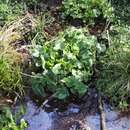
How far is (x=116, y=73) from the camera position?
15.9ft

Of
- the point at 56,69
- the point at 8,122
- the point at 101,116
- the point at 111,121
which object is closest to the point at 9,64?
the point at 56,69

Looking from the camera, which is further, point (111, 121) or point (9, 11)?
point (9, 11)

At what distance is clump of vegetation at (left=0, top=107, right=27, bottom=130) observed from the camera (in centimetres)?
442

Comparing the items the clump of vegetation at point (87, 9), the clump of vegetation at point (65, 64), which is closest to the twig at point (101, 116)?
the clump of vegetation at point (65, 64)

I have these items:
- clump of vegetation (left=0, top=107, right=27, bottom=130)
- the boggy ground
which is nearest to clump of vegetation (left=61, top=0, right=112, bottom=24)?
the boggy ground

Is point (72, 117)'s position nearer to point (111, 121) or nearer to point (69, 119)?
point (69, 119)

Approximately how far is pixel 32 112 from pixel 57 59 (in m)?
0.62

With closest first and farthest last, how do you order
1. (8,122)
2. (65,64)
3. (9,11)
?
1. (8,122)
2. (65,64)
3. (9,11)

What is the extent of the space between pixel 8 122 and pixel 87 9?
183cm

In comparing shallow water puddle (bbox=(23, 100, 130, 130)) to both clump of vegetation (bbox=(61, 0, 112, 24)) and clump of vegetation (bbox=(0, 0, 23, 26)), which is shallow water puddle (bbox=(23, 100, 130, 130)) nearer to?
clump of vegetation (bbox=(0, 0, 23, 26))

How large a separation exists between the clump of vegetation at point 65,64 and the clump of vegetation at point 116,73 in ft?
0.51

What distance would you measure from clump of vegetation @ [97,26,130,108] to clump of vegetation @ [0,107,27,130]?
0.96 metres

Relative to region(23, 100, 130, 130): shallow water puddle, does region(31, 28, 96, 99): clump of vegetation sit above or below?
above

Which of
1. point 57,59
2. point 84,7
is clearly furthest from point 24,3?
point 57,59
